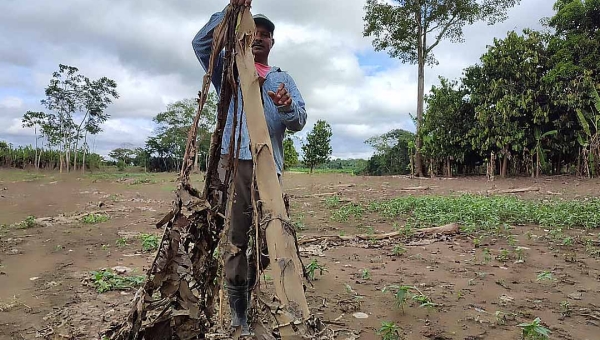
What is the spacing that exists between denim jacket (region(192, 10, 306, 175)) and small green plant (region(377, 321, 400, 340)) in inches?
41.7

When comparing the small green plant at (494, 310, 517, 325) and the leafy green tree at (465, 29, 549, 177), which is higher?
the leafy green tree at (465, 29, 549, 177)

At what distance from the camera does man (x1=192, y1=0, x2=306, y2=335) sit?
76.9 inches

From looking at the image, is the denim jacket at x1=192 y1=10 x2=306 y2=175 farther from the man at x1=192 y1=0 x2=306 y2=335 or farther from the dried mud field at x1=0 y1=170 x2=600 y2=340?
the dried mud field at x1=0 y1=170 x2=600 y2=340

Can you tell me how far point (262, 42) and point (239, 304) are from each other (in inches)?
54.0

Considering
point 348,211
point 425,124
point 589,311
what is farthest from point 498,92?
point 589,311

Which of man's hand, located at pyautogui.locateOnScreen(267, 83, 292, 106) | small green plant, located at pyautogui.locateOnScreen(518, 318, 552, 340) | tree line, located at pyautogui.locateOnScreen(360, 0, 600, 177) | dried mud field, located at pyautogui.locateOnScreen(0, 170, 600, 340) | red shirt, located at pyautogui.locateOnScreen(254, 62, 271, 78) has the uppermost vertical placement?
tree line, located at pyautogui.locateOnScreen(360, 0, 600, 177)

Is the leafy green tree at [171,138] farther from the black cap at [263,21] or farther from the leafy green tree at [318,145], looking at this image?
the black cap at [263,21]

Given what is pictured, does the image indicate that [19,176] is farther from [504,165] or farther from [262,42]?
A: [262,42]

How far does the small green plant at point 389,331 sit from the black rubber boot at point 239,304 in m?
0.76

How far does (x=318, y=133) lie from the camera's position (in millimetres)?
32938

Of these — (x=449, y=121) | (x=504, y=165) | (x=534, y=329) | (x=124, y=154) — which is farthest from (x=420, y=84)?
(x=124, y=154)

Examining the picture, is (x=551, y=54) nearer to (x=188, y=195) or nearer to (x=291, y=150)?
(x=188, y=195)

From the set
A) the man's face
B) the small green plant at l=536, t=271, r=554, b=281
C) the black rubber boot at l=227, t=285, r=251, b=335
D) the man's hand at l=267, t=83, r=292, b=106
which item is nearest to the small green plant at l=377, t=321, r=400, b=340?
the black rubber boot at l=227, t=285, r=251, b=335

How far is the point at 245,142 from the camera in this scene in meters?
2.01
